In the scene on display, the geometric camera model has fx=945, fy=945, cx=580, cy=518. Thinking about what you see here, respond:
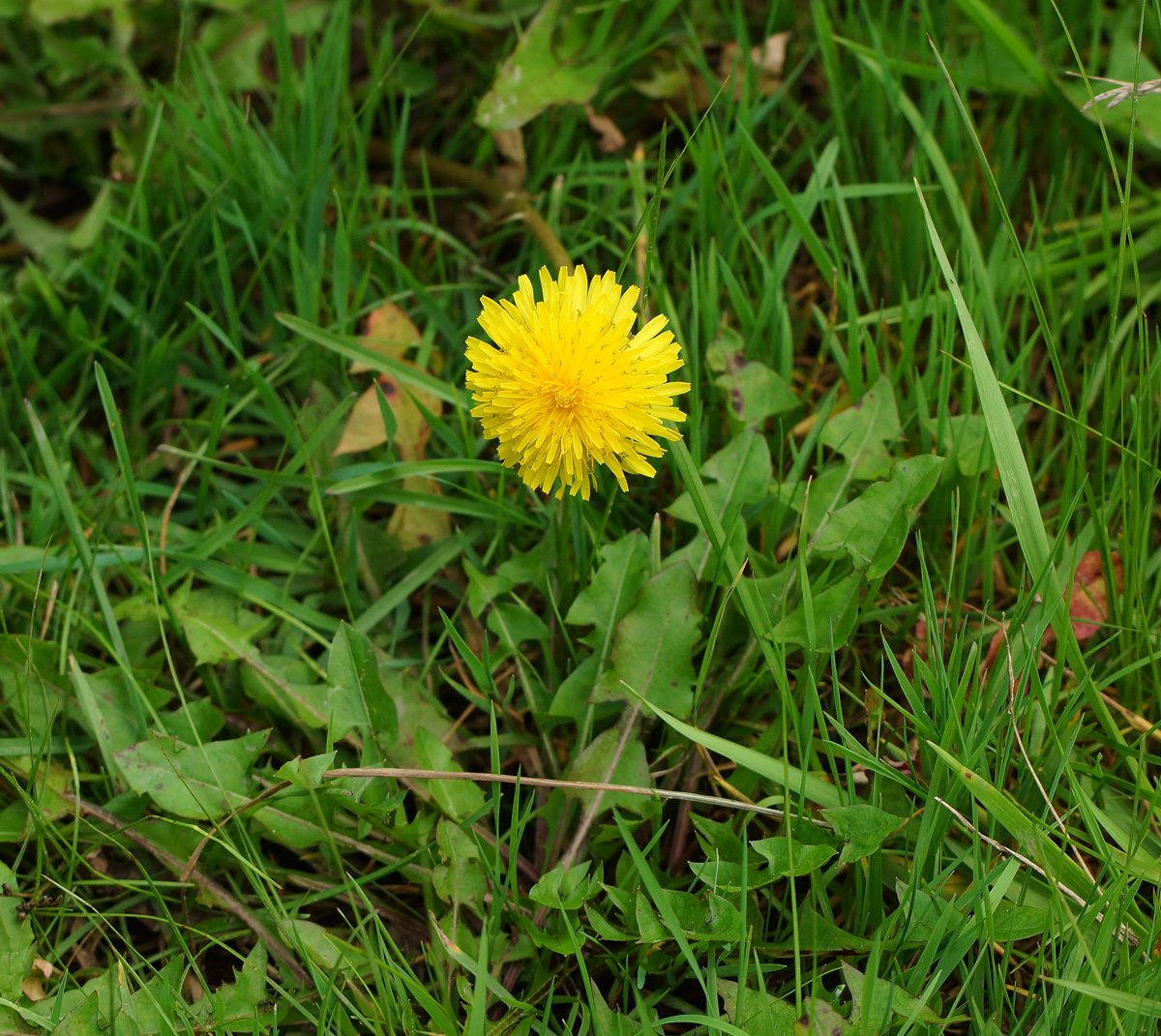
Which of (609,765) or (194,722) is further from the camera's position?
(194,722)

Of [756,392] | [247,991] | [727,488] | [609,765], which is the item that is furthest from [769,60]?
[247,991]

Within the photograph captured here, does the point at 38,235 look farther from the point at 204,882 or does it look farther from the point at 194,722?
the point at 204,882

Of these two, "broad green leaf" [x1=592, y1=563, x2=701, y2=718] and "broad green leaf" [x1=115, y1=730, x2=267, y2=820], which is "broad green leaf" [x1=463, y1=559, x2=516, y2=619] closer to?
"broad green leaf" [x1=592, y1=563, x2=701, y2=718]

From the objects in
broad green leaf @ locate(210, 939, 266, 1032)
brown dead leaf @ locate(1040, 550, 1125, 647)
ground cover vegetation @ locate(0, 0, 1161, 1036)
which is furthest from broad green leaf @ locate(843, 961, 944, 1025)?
broad green leaf @ locate(210, 939, 266, 1032)

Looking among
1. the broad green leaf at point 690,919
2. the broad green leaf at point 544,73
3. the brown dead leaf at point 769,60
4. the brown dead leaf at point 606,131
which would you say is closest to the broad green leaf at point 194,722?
the broad green leaf at point 690,919

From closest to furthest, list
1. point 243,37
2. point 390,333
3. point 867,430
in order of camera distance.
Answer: point 867,430 → point 390,333 → point 243,37

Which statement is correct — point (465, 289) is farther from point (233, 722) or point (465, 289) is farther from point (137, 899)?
point (137, 899)

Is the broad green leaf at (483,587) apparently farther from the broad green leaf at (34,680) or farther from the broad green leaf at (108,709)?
the broad green leaf at (34,680)
